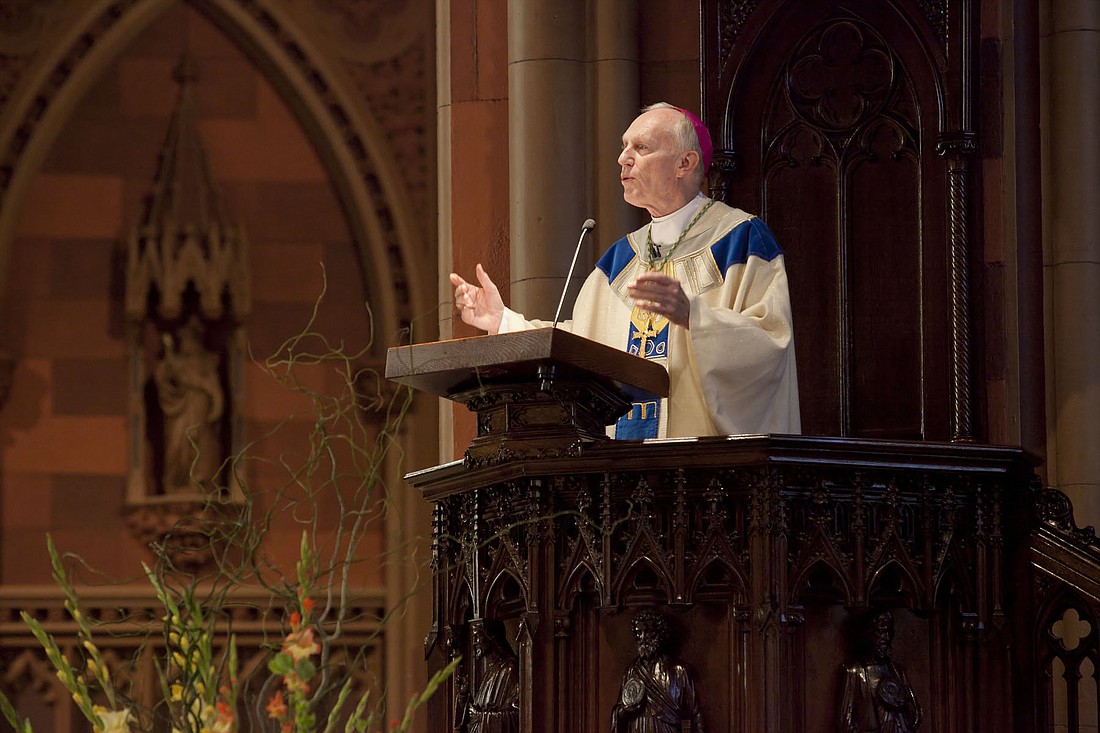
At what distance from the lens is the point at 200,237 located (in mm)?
8625

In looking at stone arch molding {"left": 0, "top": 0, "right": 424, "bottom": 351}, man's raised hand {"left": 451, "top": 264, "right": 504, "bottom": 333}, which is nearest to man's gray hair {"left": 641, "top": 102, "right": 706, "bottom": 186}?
man's raised hand {"left": 451, "top": 264, "right": 504, "bottom": 333}

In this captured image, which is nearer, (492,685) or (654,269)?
(492,685)

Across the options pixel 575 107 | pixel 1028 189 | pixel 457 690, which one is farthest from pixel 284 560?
pixel 457 690

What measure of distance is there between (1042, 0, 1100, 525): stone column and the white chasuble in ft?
6.18

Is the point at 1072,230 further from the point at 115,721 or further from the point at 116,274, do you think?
the point at 115,721

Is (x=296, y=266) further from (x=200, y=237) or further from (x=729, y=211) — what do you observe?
(x=729, y=211)

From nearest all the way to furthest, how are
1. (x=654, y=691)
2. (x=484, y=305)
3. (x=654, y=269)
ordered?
1. (x=654, y=691)
2. (x=484, y=305)
3. (x=654, y=269)

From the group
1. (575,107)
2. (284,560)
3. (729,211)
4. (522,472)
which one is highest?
(575,107)

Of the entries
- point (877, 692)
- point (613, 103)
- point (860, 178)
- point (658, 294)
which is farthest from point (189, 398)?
point (877, 692)

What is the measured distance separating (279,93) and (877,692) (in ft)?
18.3

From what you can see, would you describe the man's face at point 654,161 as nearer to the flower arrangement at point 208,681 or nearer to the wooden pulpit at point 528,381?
the wooden pulpit at point 528,381

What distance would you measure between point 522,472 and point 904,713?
3.02ft

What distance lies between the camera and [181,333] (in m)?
8.66

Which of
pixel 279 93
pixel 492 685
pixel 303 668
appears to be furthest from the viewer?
pixel 279 93
